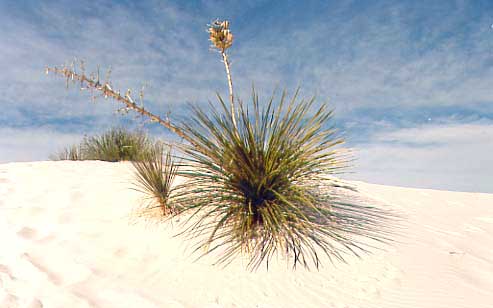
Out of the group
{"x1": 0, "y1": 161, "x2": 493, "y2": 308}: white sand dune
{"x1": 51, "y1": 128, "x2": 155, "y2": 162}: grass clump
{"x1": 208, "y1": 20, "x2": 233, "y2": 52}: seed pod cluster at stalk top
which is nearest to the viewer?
{"x1": 0, "y1": 161, "x2": 493, "y2": 308}: white sand dune

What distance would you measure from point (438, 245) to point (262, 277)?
1.72 m

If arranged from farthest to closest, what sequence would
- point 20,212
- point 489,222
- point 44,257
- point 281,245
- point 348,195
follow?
1. point 348,195
2. point 489,222
3. point 20,212
4. point 44,257
5. point 281,245

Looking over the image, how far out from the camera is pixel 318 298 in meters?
Result: 1.88

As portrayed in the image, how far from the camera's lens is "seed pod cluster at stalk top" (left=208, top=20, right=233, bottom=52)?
2904 mm

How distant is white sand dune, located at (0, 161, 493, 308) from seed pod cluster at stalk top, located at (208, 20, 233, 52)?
1.89 metres

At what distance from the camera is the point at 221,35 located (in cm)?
292

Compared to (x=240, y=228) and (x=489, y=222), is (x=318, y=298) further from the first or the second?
(x=489, y=222)

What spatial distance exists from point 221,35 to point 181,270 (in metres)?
2.16

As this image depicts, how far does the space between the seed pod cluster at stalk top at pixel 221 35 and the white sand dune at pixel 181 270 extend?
1.89 meters

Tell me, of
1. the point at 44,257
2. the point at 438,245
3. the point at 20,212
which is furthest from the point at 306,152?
the point at 20,212

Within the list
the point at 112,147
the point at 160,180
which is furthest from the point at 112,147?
the point at 160,180

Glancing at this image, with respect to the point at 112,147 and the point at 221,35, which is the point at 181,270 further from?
the point at 112,147

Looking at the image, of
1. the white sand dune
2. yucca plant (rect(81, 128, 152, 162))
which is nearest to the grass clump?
yucca plant (rect(81, 128, 152, 162))

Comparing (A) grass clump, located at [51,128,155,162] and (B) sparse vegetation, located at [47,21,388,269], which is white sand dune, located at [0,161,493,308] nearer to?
(B) sparse vegetation, located at [47,21,388,269]
